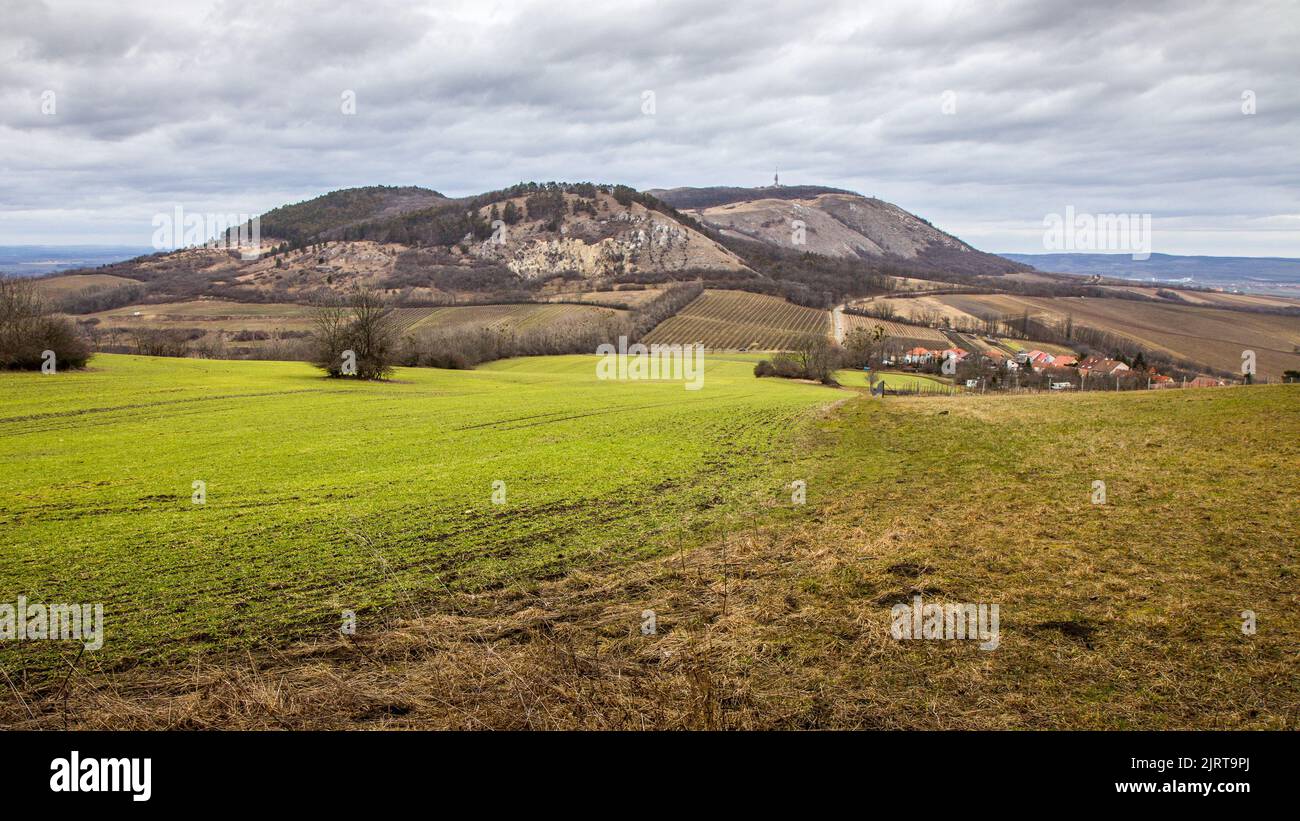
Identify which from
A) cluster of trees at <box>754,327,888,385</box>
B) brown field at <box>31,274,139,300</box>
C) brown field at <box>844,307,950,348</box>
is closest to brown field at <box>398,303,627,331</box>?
brown field at <box>844,307,950,348</box>

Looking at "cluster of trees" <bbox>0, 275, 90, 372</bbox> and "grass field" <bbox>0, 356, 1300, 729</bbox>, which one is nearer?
"grass field" <bbox>0, 356, 1300, 729</bbox>

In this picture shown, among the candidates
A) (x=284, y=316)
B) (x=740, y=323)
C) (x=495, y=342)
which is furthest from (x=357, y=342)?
(x=284, y=316)

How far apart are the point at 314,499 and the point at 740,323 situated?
4558 inches

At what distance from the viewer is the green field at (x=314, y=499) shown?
388 inches

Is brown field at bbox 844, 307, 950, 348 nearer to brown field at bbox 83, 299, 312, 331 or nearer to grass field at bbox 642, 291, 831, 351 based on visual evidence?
grass field at bbox 642, 291, 831, 351


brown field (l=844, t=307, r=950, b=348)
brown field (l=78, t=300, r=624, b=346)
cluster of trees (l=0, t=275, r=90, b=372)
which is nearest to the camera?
cluster of trees (l=0, t=275, r=90, b=372)

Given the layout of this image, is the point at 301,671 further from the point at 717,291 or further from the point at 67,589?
the point at 717,291

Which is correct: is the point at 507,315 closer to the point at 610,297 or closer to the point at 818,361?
the point at 610,297

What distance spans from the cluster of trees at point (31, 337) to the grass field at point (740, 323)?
252 ft

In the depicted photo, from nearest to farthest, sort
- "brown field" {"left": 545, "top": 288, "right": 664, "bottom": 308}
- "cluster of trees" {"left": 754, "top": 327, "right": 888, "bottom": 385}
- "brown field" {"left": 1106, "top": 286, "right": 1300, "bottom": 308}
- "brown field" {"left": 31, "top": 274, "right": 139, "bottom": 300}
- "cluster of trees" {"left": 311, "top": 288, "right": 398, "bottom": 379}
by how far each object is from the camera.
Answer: "cluster of trees" {"left": 311, "top": 288, "right": 398, "bottom": 379}
"cluster of trees" {"left": 754, "top": 327, "right": 888, "bottom": 385}
"brown field" {"left": 545, "top": 288, "right": 664, "bottom": 308}
"brown field" {"left": 31, "top": 274, "right": 139, "bottom": 300}
"brown field" {"left": 1106, "top": 286, "right": 1300, "bottom": 308}

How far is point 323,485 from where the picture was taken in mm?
17469

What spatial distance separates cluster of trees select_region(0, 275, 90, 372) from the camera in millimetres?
42469

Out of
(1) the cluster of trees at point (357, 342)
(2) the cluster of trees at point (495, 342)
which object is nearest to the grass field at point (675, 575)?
(1) the cluster of trees at point (357, 342)

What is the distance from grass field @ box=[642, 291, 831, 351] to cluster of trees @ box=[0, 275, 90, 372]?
3021 inches
